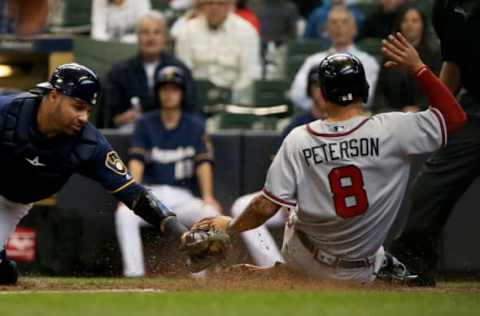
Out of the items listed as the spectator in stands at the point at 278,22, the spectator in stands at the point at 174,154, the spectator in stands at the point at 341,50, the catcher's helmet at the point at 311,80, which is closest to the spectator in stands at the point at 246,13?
the spectator in stands at the point at 278,22

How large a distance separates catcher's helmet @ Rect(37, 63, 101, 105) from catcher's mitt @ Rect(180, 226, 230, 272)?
0.97 metres

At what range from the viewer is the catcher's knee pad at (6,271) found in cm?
806

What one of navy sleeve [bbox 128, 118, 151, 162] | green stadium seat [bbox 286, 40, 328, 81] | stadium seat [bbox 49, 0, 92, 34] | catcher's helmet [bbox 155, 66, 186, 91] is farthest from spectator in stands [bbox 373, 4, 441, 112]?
stadium seat [bbox 49, 0, 92, 34]

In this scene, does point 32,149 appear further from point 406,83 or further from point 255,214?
point 406,83

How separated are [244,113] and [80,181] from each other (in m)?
1.82

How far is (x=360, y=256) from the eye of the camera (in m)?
7.60

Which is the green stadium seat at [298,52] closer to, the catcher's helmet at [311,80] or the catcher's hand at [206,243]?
the catcher's helmet at [311,80]

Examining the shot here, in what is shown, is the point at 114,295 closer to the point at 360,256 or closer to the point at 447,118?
the point at 360,256

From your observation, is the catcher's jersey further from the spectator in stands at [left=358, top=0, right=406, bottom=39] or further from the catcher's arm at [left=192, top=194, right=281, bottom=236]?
the spectator in stands at [left=358, top=0, right=406, bottom=39]

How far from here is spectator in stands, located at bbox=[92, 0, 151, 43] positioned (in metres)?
12.9

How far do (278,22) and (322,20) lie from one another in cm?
59

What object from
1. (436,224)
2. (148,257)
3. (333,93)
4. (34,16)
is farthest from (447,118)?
(34,16)

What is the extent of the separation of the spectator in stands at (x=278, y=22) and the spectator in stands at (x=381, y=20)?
95 centimetres

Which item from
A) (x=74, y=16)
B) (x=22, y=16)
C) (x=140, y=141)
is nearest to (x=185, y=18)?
(x=74, y=16)
